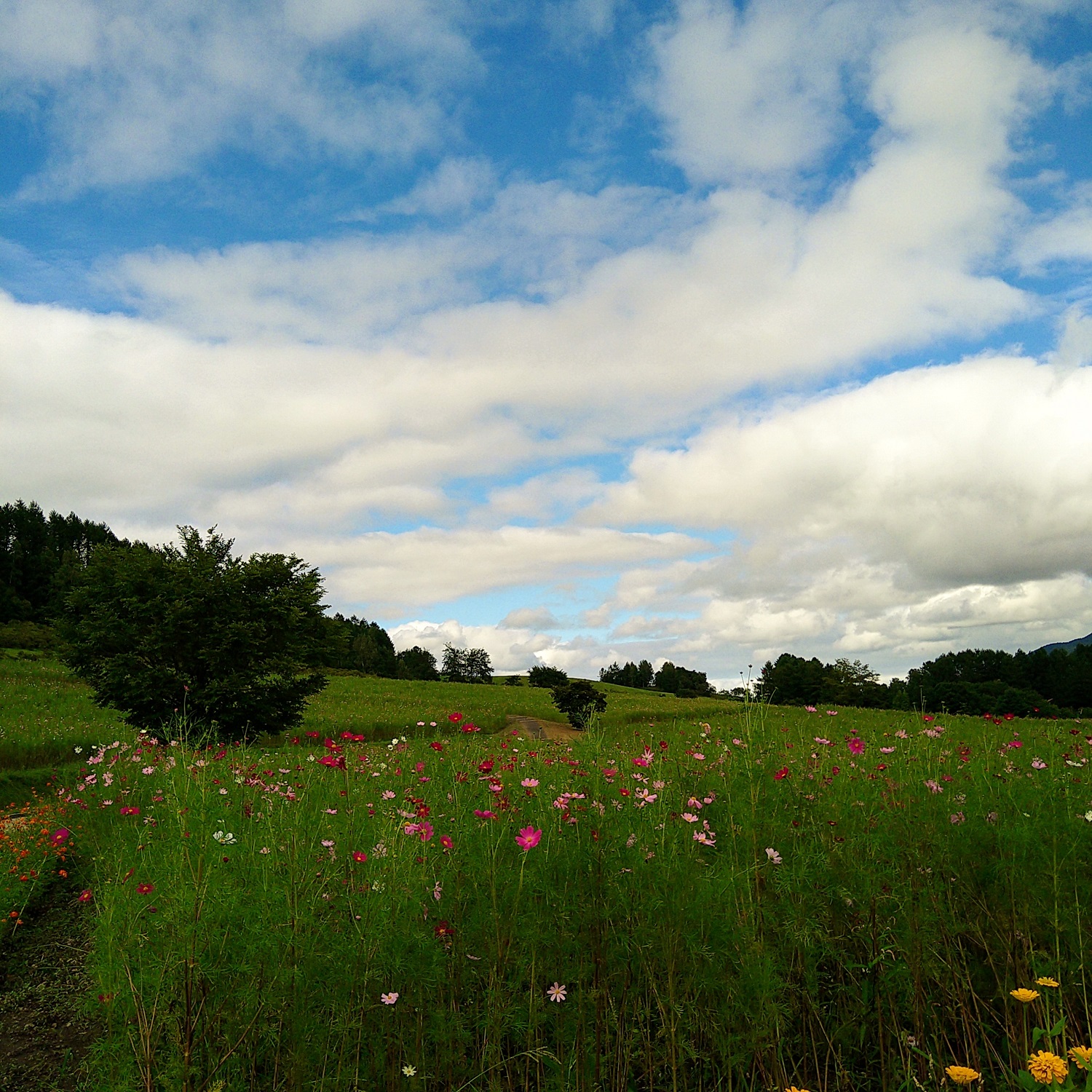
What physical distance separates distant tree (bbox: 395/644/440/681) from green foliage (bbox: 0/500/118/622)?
33883mm

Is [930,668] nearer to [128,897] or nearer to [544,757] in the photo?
[544,757]

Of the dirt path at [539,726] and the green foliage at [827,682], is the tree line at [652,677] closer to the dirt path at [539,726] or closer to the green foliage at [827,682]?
the green foliage at [827,682]

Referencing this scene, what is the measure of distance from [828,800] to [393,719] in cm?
2424

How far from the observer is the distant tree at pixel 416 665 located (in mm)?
83812

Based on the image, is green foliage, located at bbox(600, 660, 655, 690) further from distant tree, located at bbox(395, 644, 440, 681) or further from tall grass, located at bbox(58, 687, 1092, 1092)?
tall grass, located at bbox(58, 687, 1092, 1092)

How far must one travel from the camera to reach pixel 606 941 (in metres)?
3.46

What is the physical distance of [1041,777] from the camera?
505cm

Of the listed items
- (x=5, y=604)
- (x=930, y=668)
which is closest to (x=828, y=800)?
(x=5, y=604)

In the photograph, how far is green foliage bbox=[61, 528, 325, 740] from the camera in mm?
16078

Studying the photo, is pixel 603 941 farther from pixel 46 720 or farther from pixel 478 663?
pixel 478 663

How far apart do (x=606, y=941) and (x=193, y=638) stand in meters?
15.6

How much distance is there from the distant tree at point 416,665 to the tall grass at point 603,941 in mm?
79686

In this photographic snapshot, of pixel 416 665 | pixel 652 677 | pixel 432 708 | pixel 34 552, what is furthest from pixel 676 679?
pixel 34 552

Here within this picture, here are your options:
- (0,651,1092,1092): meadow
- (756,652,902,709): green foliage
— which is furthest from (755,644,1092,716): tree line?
(0,651,1092,1092): meadow
